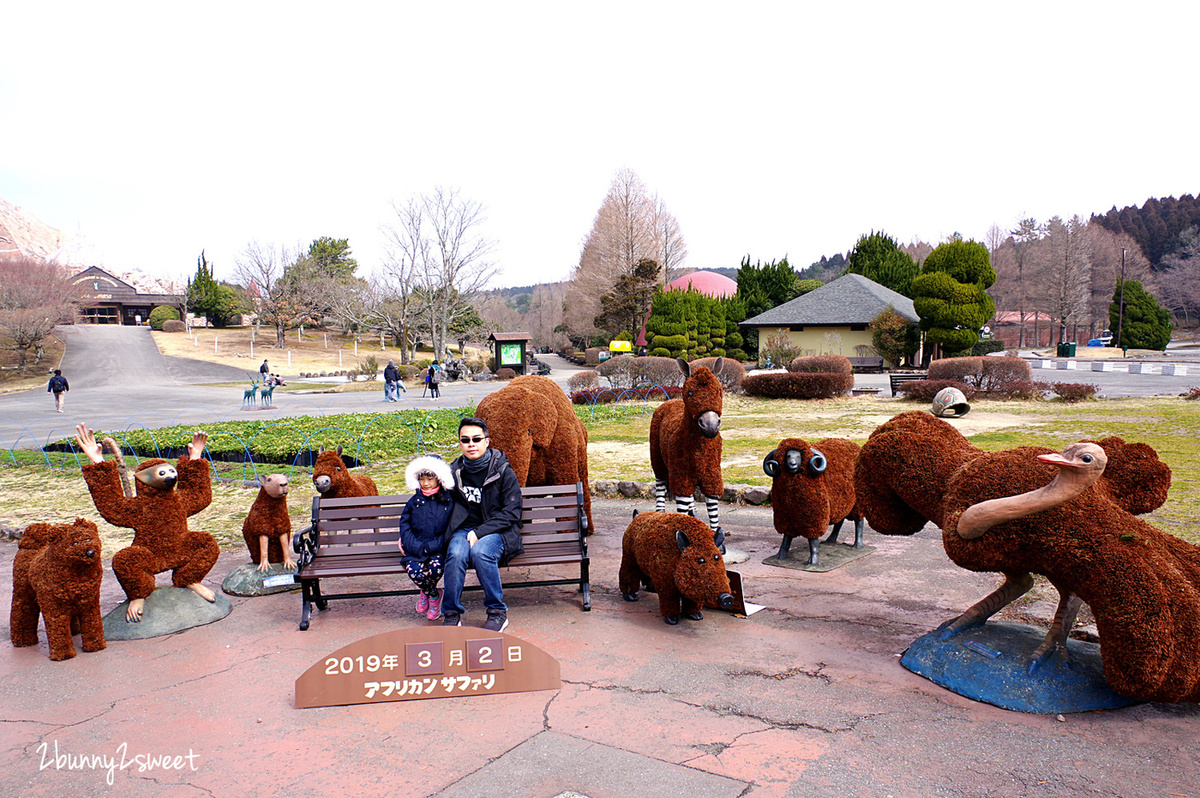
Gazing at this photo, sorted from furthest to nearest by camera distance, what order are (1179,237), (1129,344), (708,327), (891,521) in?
(1179,237) < (1129,344) < (708,327) < (891,521)

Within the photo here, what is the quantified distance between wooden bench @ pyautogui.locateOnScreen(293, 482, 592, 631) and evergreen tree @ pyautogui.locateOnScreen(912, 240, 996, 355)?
30.0 meters

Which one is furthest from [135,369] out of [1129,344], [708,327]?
[1129,344]

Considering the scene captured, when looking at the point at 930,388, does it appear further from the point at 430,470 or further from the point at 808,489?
the point at 430,470

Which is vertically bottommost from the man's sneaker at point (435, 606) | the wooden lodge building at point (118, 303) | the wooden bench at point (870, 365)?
the man's sneaker at point (435, 606)

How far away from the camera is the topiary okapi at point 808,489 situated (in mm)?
6551

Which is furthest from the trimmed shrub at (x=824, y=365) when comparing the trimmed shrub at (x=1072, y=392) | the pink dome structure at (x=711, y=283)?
the pink dome structure at (x=711, y=283)

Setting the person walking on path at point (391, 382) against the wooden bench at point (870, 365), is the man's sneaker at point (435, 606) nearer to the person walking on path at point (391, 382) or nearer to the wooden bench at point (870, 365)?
the person walking on path at point (391, 382)

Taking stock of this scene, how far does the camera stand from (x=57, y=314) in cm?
4244

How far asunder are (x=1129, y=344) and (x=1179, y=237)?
29798 millimetres

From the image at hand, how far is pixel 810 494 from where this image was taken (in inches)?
258

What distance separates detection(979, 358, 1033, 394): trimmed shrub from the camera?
898 inches

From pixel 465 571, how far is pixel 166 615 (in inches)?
93.8

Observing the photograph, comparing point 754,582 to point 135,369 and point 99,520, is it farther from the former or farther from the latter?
point 135,369

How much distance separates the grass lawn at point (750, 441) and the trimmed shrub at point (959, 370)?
2.29 m
